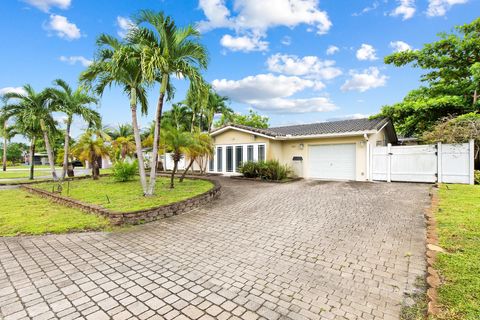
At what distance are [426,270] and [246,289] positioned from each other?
2855 millimetres

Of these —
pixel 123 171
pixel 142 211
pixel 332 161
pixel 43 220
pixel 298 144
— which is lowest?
pixel 43 220

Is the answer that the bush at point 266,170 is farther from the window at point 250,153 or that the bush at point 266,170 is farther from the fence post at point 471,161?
the fence post at point 471,161

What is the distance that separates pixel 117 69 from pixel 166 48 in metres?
1.80

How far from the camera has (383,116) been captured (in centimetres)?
1645

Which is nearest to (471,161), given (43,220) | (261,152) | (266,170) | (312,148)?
(312,148)

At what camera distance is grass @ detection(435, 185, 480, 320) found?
2643 millimetres

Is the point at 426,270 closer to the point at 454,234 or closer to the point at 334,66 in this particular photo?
the point at 454,234

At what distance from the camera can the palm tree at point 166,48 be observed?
7.74 meters

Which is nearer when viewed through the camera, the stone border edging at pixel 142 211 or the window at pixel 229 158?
the stone border edging at pixel 142 211

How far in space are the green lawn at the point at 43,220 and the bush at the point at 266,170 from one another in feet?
32.0

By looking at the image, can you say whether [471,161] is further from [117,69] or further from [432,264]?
[117,69]

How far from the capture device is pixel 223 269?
383cm

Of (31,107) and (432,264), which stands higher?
(31,107)

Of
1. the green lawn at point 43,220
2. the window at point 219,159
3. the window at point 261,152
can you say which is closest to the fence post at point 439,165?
the window at point 261,152
